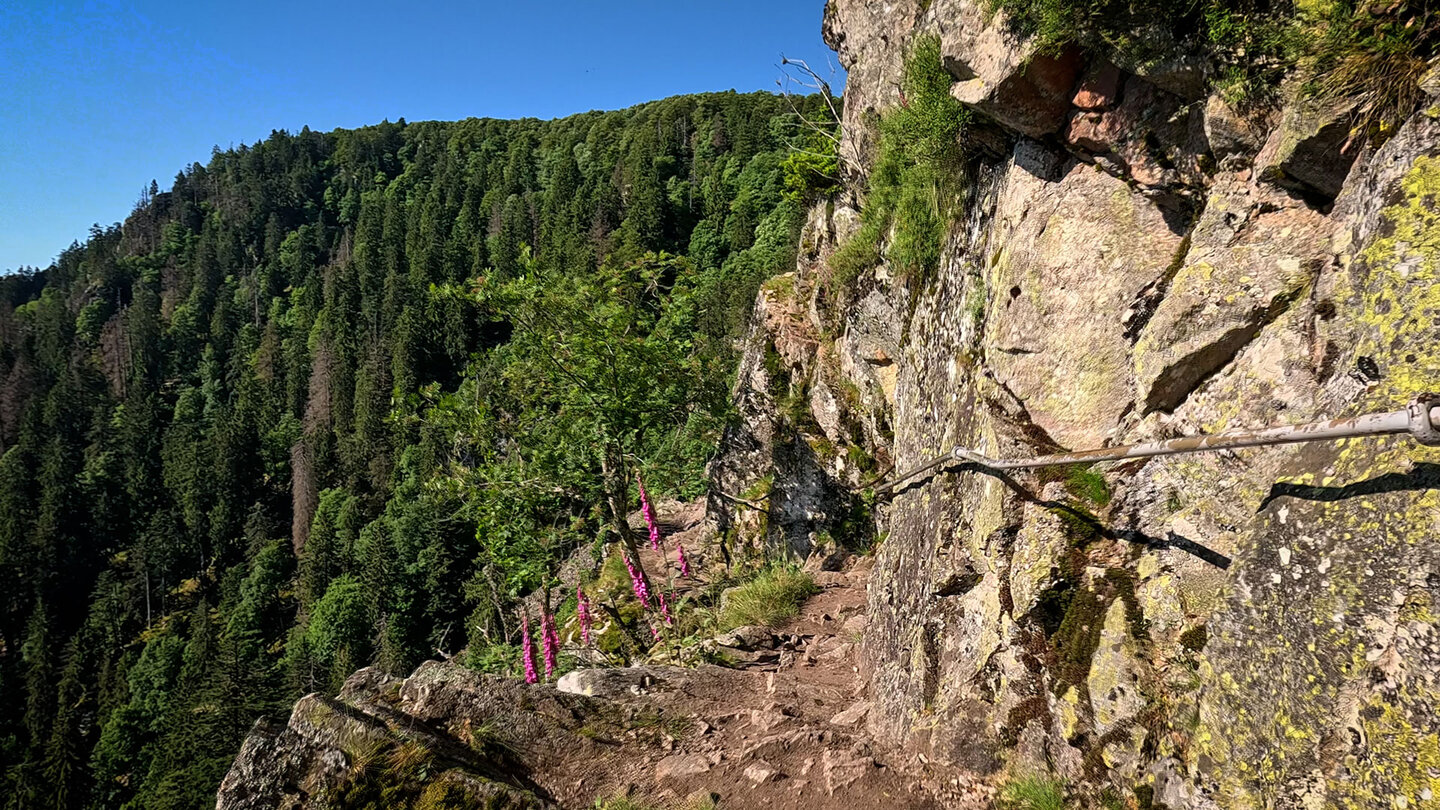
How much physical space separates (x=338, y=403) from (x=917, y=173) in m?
104

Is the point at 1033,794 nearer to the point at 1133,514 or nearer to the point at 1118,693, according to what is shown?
the point at 1118,693

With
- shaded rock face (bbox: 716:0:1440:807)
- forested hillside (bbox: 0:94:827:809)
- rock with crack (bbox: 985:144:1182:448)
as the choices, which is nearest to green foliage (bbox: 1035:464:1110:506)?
shaded rock face (bbox: 716:0:1440:807)

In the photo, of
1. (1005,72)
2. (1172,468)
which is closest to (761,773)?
(1172,468)

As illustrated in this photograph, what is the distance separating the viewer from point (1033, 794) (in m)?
3.63

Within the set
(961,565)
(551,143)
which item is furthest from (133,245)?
(961,565)

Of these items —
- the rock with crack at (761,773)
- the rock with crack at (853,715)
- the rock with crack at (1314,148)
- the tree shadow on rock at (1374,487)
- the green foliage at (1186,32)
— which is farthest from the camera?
the rock with crack at (853,715)

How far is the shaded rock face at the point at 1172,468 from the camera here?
2492mm

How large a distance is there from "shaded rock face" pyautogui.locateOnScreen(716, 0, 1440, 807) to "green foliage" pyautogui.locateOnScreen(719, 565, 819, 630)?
235 cm

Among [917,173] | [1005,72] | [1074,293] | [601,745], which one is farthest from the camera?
[917,173]

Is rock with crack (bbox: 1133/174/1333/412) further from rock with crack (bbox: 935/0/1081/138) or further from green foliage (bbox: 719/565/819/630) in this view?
green foliage (bbox: 719/565/819/630)

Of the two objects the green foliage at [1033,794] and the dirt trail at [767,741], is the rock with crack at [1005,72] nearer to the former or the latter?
the green foliage at [1033,794]

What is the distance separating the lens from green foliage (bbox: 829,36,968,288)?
5793 millimetres

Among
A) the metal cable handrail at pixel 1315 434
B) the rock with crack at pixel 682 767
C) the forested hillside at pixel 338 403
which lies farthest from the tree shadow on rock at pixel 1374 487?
the forested hillside at pixel 338 403

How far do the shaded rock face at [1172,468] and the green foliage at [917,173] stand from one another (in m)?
0.34
